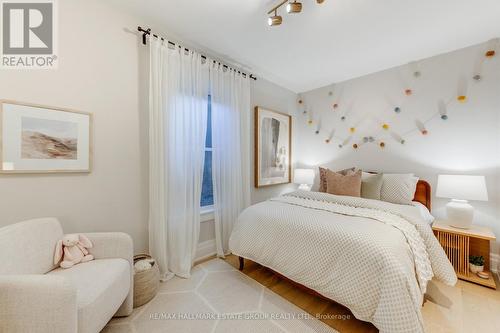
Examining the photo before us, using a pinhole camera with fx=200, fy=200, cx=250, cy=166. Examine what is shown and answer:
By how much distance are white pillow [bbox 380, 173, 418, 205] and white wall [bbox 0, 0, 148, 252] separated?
2820 millimetres

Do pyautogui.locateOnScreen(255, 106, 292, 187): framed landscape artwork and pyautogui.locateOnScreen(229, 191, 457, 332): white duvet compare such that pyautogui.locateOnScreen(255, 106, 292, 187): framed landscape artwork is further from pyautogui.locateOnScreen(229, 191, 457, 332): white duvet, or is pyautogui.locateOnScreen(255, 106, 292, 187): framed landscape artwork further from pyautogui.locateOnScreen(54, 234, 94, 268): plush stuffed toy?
pyautogui.locateOnScreen(54, 234, 94, 268): plush stuffed toy

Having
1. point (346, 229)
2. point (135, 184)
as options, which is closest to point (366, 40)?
point (346, 229)

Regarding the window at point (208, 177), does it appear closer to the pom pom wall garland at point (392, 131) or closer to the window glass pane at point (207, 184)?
the window glass pane at point (207, 184)

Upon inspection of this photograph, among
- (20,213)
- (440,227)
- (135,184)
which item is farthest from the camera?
(440,227)

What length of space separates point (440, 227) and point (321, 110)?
2367 millimetres

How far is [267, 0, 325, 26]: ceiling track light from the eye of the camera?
1.55m

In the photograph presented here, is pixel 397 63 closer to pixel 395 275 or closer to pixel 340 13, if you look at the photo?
pixel 340 13

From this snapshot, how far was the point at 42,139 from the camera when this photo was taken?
1.52 metres

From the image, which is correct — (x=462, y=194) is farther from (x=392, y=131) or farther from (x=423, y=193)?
(x=392, y=131)

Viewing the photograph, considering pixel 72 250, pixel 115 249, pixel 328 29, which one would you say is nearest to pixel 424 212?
pixel 328 29

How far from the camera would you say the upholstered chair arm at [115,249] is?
1.50 meters

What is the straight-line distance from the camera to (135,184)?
6.46 feet

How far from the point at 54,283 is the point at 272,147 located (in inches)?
115

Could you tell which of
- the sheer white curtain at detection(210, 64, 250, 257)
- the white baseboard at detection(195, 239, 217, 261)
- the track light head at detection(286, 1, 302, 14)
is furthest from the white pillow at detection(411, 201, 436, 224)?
the white baseboard at detection(195, 239, 217, 261)
